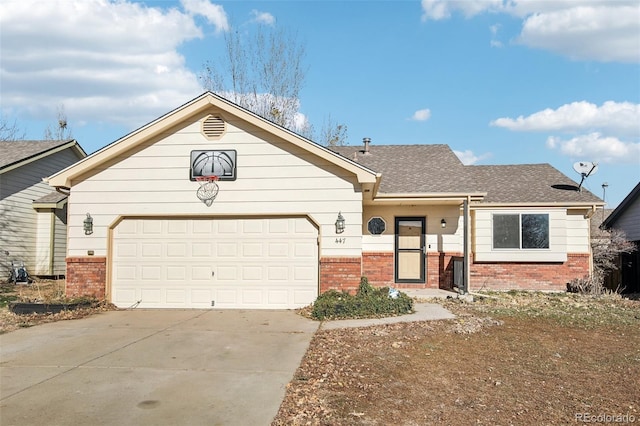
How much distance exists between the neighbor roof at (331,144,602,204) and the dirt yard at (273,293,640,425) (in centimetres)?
527

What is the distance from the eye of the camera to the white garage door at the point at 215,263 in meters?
11.8

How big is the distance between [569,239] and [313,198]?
28.6 ft

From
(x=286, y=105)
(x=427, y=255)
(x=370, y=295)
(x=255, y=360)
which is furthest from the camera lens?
(x=286, y=105)

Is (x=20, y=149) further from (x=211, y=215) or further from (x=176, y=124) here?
(x=211, y=215)

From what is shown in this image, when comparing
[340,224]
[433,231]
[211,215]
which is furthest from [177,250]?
[433,231]

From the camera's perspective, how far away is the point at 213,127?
12.1 m

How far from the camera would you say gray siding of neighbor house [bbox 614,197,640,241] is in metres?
18.3

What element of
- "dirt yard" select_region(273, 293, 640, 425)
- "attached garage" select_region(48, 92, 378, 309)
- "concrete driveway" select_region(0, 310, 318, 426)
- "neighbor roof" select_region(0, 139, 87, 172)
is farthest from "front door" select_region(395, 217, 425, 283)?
"neighbor roof" select_region(0, 139, 87, 172)

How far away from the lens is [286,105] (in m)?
24.9

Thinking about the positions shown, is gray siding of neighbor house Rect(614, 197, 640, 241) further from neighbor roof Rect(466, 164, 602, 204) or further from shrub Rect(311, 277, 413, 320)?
shrub Rect(311, 277, 413, 320)

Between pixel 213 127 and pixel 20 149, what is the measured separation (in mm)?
12133

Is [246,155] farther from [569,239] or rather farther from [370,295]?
[569,239]

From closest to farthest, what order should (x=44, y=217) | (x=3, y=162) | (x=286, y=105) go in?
(x=3, y=162)
(x=44, y=217)
(x=286, y=105)

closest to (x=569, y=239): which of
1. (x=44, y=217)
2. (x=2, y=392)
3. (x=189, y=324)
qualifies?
(x=189, y=324)
